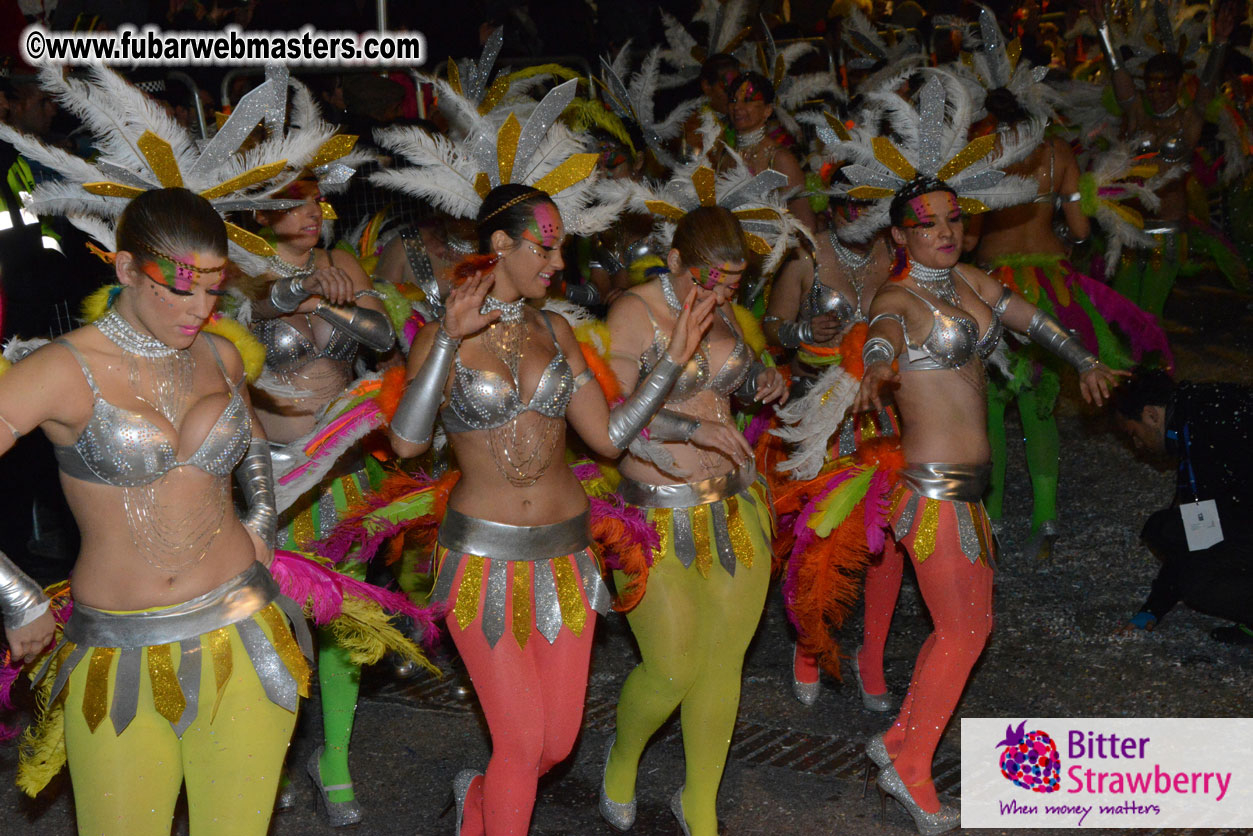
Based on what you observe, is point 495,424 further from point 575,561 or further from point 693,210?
point 693,210

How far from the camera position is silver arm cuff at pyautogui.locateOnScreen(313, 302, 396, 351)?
4.08m

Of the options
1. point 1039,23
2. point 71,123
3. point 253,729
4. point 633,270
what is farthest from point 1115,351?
point 1039,23

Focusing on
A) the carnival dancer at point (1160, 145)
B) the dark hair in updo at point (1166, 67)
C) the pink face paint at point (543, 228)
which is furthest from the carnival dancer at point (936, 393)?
the dark hair in updo at point (1166, 67)

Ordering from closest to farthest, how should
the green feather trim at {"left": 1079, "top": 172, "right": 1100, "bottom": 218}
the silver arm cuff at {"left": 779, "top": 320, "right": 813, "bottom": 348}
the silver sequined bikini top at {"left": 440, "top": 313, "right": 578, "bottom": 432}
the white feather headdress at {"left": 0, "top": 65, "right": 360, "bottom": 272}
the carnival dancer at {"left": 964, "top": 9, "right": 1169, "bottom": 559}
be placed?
the white feather headdress at {"left": 0, "top": 65, "right": 360, "bottom": 272} < the silver sequined bikini top at {"left": 440, "top": 313, "right": 578, "bottom": 432} < the silver arm cuff at {"left": 779, "top": 320, "right": 813, "bottom": 348} < the carnival dancer at {"left": 964, "top": 9, "right": 1169, "bottom": 559} < the green feather trim at {"left": 1079, "top": 172, "right": 1100, "bottom": 218}

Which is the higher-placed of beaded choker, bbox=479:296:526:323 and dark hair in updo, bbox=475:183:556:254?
dark hair in updo, bbox=475:183:556:254

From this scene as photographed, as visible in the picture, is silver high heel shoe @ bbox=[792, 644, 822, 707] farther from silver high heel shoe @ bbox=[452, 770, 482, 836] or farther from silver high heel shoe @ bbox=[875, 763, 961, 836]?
silver high heel shoe @ bbox=[452, 770, 482, 836]

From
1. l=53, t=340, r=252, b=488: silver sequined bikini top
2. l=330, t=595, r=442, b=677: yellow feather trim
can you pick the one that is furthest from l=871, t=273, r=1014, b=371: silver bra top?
l=53, t=340, r=252, b=488: silver sequined bikini top

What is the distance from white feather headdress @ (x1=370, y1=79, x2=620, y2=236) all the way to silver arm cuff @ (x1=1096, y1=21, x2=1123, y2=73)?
17.9ft

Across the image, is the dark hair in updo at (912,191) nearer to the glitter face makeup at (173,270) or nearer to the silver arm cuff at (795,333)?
the silver arm cuff at (795,333)

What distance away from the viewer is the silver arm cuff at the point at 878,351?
3.87m

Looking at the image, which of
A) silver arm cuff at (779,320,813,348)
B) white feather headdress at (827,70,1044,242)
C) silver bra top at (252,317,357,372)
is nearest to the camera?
white feather headdress at (827,70,1044,242)

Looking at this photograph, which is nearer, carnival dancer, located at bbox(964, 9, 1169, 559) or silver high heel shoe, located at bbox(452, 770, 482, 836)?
silver high heel shoe, located at bbox(452, 770, 482, 836)

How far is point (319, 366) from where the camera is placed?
4.36m

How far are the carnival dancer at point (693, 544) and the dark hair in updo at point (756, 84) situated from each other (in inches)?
106
